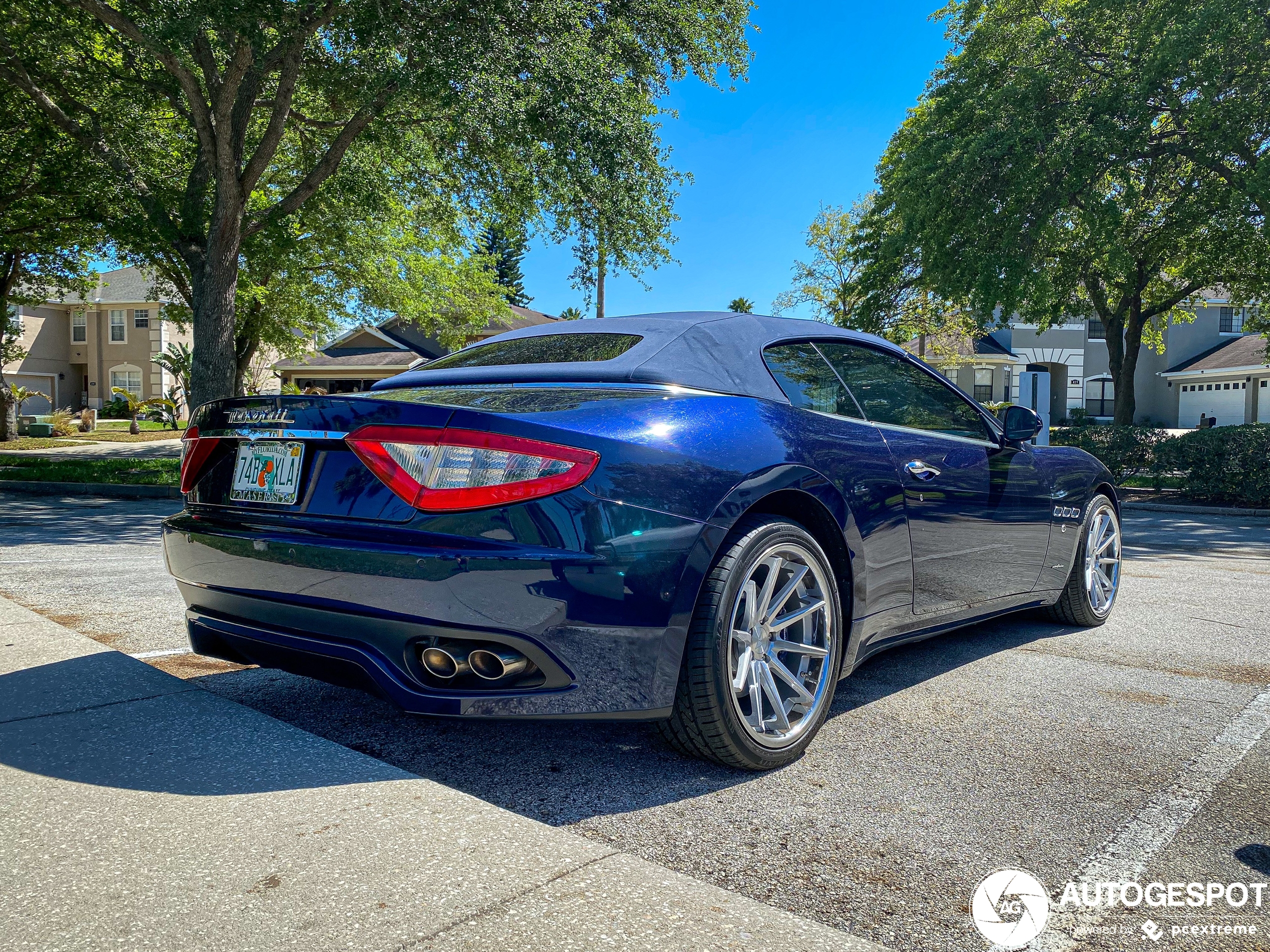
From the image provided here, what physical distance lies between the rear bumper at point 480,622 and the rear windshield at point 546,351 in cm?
103

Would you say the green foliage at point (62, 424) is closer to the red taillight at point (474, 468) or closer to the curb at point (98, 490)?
the curb at point (98, 490)

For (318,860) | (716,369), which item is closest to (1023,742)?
(716,369)

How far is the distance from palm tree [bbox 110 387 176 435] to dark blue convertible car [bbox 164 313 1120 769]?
38.6 meters

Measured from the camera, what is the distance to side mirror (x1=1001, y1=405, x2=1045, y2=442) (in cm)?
432

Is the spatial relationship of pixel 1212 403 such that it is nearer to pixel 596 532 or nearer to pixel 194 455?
pixel 596 532

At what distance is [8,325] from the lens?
2784cm

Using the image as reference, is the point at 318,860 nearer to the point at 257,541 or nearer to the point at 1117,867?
the point at 257,541

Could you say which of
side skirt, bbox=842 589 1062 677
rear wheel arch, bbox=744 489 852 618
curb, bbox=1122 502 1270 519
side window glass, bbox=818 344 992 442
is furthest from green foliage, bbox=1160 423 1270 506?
rear wheel arch, bbox=744 489 852 618

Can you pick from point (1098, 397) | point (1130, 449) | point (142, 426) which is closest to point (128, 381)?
point (142, 426)

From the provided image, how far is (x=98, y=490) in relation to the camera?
14125mm

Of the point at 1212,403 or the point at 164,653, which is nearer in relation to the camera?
the point at 164,653

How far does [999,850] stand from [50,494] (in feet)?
50.1

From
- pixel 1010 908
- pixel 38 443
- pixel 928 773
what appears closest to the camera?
pixel 1010 908

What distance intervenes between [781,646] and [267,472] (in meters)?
1.69
